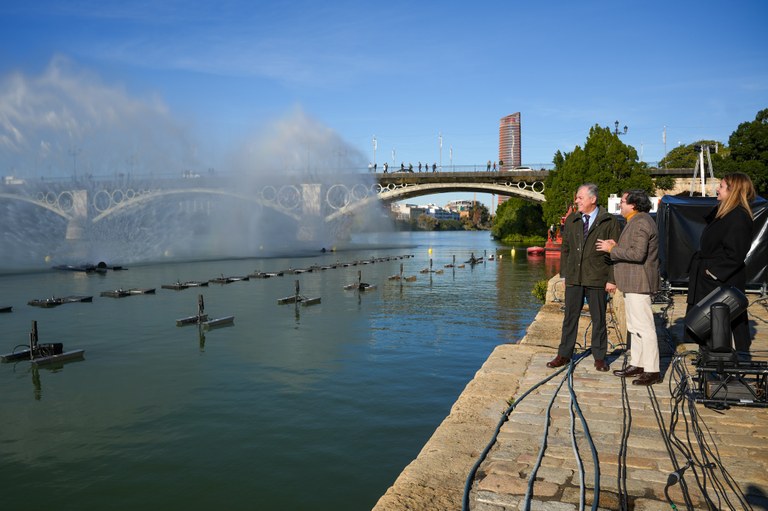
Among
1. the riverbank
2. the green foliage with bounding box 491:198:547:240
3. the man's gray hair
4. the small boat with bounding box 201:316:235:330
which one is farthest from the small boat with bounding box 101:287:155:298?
the green foliage with bounding box 491:198:547:240

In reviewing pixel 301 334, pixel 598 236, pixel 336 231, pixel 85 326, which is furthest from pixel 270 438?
pixel 336 231

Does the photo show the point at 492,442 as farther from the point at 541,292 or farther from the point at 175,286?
the point at 175,286

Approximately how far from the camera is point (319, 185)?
77.1 m

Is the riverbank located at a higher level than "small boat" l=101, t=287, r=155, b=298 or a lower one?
higher

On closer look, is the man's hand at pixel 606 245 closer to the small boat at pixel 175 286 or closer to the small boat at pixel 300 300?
the small boat at pixel 300 300

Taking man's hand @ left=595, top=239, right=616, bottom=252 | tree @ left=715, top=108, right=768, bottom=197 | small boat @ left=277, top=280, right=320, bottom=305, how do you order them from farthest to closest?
tree @ left=715, top=108, right=768, bottom=197 < small boat @ left=277, top=280, right=320, bottom=305 < man's hand @ left=595, top=239, right=616, bottom=252

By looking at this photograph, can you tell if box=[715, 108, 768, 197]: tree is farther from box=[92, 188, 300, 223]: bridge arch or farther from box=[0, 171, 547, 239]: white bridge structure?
box=[92, 188, 300, 223]: bridge arch

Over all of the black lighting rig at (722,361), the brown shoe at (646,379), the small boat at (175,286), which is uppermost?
the black lighting rig at (722,361)

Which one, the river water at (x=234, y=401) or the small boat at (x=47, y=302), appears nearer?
the river water at (x=234, y=401)

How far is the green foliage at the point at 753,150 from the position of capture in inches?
2105

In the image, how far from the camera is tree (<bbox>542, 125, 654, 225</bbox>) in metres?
59.8

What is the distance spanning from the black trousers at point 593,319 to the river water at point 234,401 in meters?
2.63

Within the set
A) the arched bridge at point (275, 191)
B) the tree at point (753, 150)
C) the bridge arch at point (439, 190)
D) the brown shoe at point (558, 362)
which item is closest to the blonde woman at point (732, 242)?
the brown shoe at point (558, 362)

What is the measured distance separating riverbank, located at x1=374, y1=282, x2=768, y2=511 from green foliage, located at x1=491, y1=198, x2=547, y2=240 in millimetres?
91289
